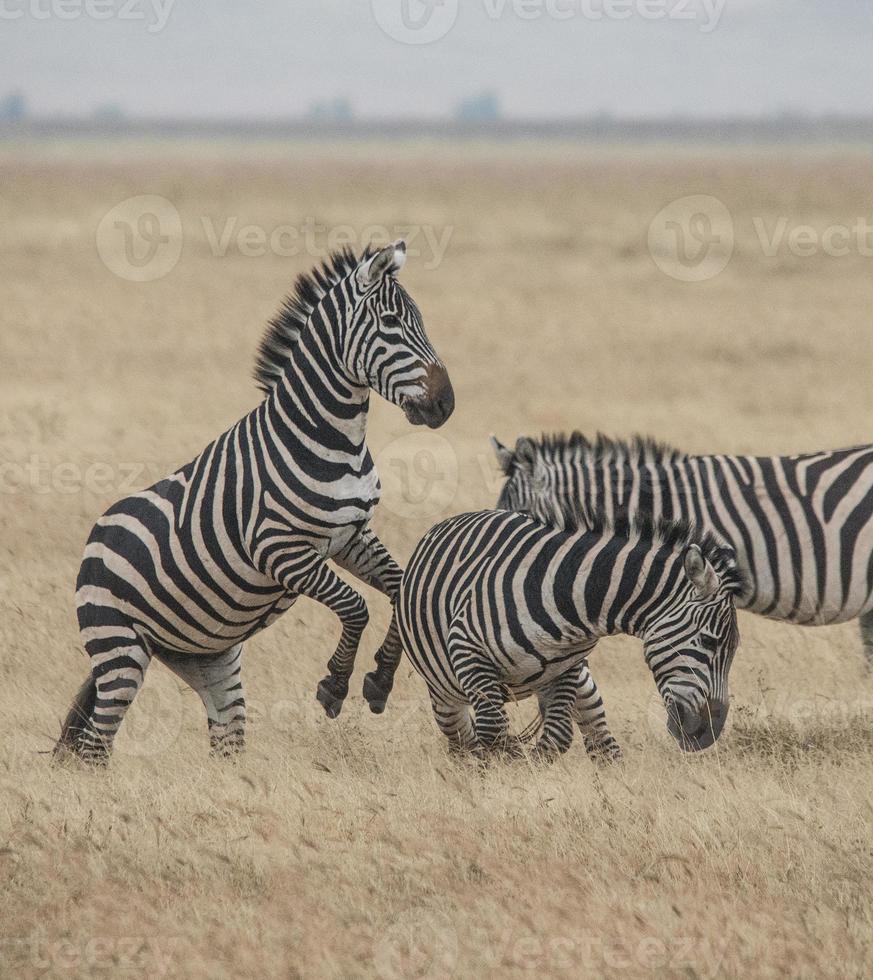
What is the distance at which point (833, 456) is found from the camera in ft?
28.8

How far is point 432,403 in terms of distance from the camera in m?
6.88

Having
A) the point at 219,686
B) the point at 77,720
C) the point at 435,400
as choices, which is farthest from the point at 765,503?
the point at 77,720

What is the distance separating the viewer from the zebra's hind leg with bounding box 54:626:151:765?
7375 mm

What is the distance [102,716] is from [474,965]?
117 inches

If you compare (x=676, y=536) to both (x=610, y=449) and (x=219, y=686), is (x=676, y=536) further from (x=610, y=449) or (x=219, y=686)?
(x=219, y=686)

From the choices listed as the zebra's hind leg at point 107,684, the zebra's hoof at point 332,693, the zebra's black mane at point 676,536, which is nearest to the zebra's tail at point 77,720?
the zebra's hind leg at point 107,684

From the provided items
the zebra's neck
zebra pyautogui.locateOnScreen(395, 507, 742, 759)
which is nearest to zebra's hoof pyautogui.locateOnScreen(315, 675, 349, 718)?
zebra pyautogui.locateOnScreen(395, 507, 742, 759)

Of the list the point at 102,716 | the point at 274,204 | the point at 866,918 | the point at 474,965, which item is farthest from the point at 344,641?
the point at 274,204

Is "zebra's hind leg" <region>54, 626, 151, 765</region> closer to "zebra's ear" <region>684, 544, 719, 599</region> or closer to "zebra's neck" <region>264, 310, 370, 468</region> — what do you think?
"zebra's neck" <region>264, 310, 370, 468</region>

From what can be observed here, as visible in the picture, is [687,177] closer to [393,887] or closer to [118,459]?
[118,459]

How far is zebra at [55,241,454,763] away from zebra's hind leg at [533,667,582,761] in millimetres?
911

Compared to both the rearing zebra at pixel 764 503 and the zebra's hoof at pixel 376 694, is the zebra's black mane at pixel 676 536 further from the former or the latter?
the zebra's hoof at pixel 376 694

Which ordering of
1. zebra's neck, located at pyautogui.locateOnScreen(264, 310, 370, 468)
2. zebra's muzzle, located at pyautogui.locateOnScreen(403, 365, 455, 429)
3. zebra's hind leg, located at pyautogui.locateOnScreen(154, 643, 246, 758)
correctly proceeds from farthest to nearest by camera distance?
1. zebra's hind leg, located at pyautogui.locateOnScreen(154, 643, 246, 758)
2. zebra's neck, located at pyautogui.locateOnScreen(264, 310, 370, 468)
3. zebra's muzzle, located at pyautogui.locateOnScreen(403, 365, 455, 429)

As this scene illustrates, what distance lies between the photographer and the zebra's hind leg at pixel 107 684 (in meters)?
7.38
